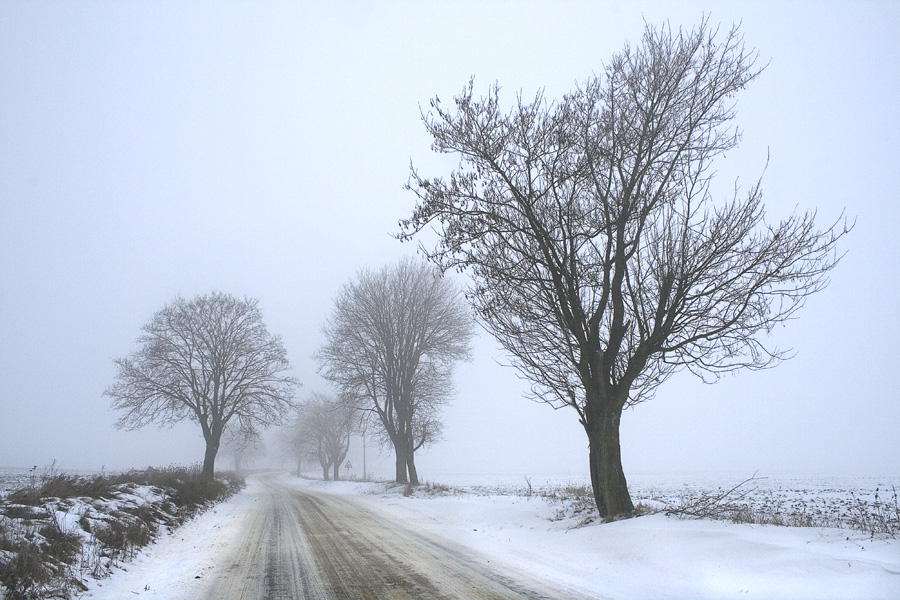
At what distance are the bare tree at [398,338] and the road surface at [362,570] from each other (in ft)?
49.7

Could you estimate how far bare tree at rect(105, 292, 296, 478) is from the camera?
25.2 meters

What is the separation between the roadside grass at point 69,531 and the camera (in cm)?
514

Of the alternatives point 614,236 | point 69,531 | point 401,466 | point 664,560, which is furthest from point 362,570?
point 401,466

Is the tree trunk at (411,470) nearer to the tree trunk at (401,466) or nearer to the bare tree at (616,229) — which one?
the tree trunk at (401,466)

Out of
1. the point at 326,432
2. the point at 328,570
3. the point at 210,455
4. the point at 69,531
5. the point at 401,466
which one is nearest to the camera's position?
the point at 328,570

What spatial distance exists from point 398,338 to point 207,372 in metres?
11.4

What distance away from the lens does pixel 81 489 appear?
10102 mm

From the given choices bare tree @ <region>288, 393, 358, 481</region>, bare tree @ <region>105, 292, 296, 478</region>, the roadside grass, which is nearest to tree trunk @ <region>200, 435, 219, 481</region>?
bare tree @ <region>105, 292, 296, 478</region>

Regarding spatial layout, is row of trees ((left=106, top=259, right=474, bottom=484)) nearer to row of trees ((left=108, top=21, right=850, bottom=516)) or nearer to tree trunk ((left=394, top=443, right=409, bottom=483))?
tree trunk ((left=394, top=443, right=409, bottom=483))

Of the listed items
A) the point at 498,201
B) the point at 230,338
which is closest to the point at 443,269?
the point at 498,201

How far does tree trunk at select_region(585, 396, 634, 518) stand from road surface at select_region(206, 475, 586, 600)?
2986 millimetres

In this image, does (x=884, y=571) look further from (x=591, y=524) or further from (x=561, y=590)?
(x=591, y=524)

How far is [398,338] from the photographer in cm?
2612

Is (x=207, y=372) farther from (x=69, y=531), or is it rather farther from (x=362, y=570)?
(x=362, y=570)
